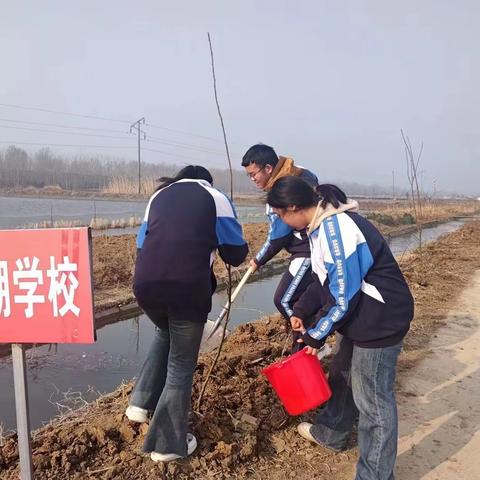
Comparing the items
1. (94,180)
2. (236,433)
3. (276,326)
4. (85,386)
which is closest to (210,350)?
(276,326)

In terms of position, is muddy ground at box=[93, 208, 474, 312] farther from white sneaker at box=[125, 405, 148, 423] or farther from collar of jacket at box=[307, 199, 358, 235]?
collar of jacket at box=[307, 199, 358, 235]

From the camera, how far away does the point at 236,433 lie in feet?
9.86

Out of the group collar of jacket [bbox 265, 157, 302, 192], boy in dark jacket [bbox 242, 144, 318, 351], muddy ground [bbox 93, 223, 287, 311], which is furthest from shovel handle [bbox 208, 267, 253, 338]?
muddy ground [bbox 93, 223, 287, 311]

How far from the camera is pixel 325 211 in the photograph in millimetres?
2342

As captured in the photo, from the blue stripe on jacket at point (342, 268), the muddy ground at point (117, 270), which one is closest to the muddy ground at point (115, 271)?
the muddy ground at point (117, 270)

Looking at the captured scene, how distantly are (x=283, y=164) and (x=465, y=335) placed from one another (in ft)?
11.6

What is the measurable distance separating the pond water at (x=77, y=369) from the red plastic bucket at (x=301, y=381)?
2.11 metres

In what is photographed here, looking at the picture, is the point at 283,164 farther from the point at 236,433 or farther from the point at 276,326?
the point at 276,326

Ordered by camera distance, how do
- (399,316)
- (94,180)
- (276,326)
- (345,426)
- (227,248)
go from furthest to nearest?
(94,180) → (276,326) → (345,426) → (227,248) → (399,316)

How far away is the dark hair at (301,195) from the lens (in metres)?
2.38

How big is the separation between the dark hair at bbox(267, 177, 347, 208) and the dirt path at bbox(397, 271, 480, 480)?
1658 millimetres

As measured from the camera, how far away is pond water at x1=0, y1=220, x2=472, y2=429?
4418 mm

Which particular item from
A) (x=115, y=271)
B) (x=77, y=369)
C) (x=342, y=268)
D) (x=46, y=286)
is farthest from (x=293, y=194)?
(x=115, y=271)

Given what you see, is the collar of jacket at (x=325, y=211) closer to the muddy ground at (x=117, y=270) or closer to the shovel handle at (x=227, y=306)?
the shovel handle at (x=227, y=306)
